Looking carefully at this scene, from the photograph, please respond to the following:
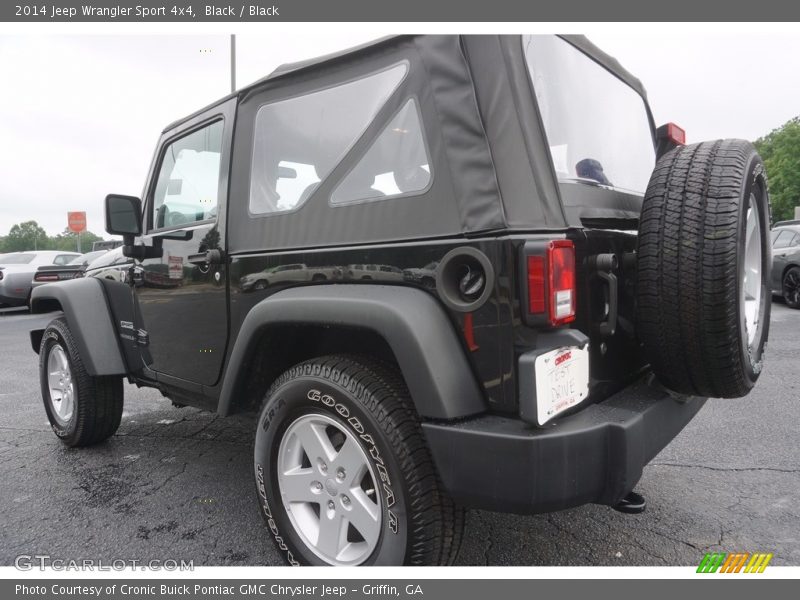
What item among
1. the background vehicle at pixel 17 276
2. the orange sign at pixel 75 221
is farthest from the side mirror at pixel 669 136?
the orange sign at pixel 75 221

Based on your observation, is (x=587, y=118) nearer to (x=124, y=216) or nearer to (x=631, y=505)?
(x=631, y=505)

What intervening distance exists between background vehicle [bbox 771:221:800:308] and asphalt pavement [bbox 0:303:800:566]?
20.9 ft

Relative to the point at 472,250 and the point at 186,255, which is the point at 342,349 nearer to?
the point at 472,250

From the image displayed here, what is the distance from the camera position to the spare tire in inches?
66.2

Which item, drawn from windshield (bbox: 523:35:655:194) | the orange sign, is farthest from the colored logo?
the orange sign

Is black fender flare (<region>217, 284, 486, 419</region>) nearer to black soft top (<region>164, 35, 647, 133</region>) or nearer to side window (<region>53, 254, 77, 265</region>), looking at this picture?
black soft top (<region>164, 35, 647, 133</region>)

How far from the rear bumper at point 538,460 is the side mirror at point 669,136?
1.57 metres

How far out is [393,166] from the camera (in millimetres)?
1902

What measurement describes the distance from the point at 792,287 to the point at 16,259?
1642cm

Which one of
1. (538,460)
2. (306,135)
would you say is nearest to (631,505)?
(538,460)

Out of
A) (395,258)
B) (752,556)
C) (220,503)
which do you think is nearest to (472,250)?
(395,258)

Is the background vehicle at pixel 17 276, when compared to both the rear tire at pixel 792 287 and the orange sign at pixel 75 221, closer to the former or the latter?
the orange sign at pixel 75 221

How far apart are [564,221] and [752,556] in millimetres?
1572

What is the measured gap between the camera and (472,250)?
5.32 ft
